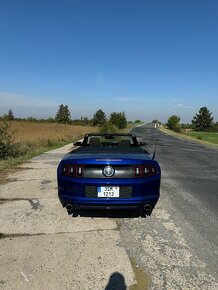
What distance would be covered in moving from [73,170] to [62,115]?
339 ft

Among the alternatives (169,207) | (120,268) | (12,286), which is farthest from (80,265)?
(169,207)

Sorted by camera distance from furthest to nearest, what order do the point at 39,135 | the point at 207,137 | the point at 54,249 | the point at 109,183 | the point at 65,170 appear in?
the point at 207,137 → the point at 39,135 → the point at 65,170 → the point at 109,183 → the point at 54,249

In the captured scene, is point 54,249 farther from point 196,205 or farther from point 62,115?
point 62,115

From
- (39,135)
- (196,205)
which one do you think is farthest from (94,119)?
(196,205)

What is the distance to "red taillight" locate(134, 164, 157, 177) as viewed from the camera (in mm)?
5223

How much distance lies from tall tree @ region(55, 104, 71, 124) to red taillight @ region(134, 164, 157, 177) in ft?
331

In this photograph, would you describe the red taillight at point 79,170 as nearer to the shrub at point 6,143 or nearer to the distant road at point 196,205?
the distant road at point 196,205

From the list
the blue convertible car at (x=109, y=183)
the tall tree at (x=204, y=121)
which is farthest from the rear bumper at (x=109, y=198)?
the tall tree at (x=204, y=121)

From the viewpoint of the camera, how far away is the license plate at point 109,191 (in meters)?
5.14

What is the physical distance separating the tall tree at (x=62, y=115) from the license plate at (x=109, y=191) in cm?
10112

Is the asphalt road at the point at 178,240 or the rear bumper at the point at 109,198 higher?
the rear bumper at the point at 109,198

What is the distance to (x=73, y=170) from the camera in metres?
5.29

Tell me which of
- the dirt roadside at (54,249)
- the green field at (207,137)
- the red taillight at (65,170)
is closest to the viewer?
the dirt roadside at (54,249)

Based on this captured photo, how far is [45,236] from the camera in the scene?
4.82 m
